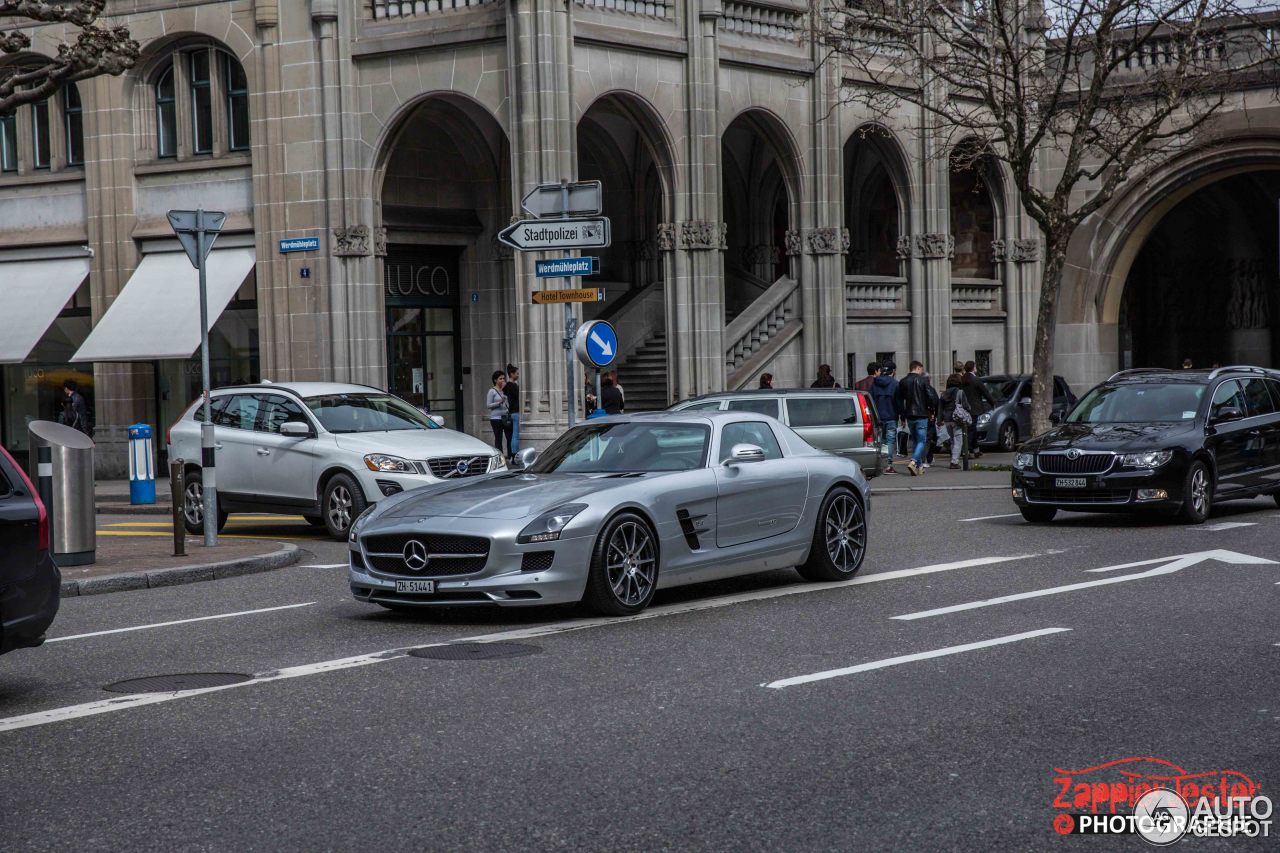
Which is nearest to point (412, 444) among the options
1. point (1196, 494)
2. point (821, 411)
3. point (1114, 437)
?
point (821, 411)

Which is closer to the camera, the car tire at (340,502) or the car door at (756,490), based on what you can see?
the car door at (756,490)

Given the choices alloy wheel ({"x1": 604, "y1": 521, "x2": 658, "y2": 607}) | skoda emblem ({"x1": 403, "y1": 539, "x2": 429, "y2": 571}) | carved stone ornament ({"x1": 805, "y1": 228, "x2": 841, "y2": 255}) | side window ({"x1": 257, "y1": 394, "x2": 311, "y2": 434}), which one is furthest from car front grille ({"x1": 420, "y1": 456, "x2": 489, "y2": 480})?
carved stone ornament ({"x1": 805, "y1": 228, "x2": 841, "y2": 255})

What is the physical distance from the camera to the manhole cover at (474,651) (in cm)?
935

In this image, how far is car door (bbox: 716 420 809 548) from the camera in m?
11.8

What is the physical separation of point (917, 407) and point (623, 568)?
676 inches

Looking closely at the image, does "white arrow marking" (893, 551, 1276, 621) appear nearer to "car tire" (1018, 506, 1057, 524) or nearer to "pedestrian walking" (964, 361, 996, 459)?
"car tire" (1018, 506, 1057, 524)

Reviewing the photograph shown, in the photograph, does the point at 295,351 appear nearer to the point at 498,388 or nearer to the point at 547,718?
the point at 498,388

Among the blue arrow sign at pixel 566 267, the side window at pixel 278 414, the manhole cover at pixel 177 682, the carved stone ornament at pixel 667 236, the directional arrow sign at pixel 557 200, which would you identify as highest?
the carved stone ornament at pixel 667 236

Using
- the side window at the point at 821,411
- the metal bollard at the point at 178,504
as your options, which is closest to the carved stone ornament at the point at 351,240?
the side window at the point at 821,411

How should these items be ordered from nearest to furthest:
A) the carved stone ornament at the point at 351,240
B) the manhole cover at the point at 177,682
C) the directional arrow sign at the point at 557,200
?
the manhole cover at the point at 177,682 → the directional arrow sign at the point at 557,200 → the carved stone ornament at the point at 351,240

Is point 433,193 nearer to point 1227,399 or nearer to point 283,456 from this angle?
point 283,456

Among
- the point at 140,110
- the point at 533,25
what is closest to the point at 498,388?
the point at 533,25

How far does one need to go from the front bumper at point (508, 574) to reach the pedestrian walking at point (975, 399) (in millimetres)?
23408

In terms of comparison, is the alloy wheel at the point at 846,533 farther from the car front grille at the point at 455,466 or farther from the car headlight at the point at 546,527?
the car front grille at the point at 455,466
